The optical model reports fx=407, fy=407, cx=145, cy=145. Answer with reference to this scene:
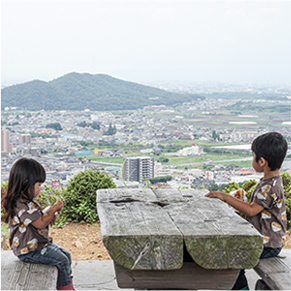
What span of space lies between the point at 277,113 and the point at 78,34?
168 inches

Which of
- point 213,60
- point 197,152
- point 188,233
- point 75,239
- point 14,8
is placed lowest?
point 75,239

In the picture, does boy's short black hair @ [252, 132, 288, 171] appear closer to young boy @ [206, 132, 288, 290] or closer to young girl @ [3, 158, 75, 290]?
young boy @ [206, 132, 288, 290]

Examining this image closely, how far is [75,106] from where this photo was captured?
866 cm

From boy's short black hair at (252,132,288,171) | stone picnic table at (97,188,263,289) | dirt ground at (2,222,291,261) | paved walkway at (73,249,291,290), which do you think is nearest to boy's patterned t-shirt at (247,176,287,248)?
boy's short black hair at (252,132,288,171)

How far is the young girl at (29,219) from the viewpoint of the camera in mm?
2545

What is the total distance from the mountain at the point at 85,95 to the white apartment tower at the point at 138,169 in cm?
231

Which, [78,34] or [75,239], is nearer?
[75,239]

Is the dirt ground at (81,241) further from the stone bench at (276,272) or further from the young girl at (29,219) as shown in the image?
the stone bench at (276,272)

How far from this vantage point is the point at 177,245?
2109mm

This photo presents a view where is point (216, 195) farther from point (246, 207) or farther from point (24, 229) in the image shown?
point (24, 229)

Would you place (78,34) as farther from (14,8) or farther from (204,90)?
(204,90)

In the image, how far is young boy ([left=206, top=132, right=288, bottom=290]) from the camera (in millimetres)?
2664

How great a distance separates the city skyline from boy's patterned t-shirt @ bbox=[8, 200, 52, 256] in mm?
4259

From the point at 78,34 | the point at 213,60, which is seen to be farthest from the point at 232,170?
the point at 78,34
